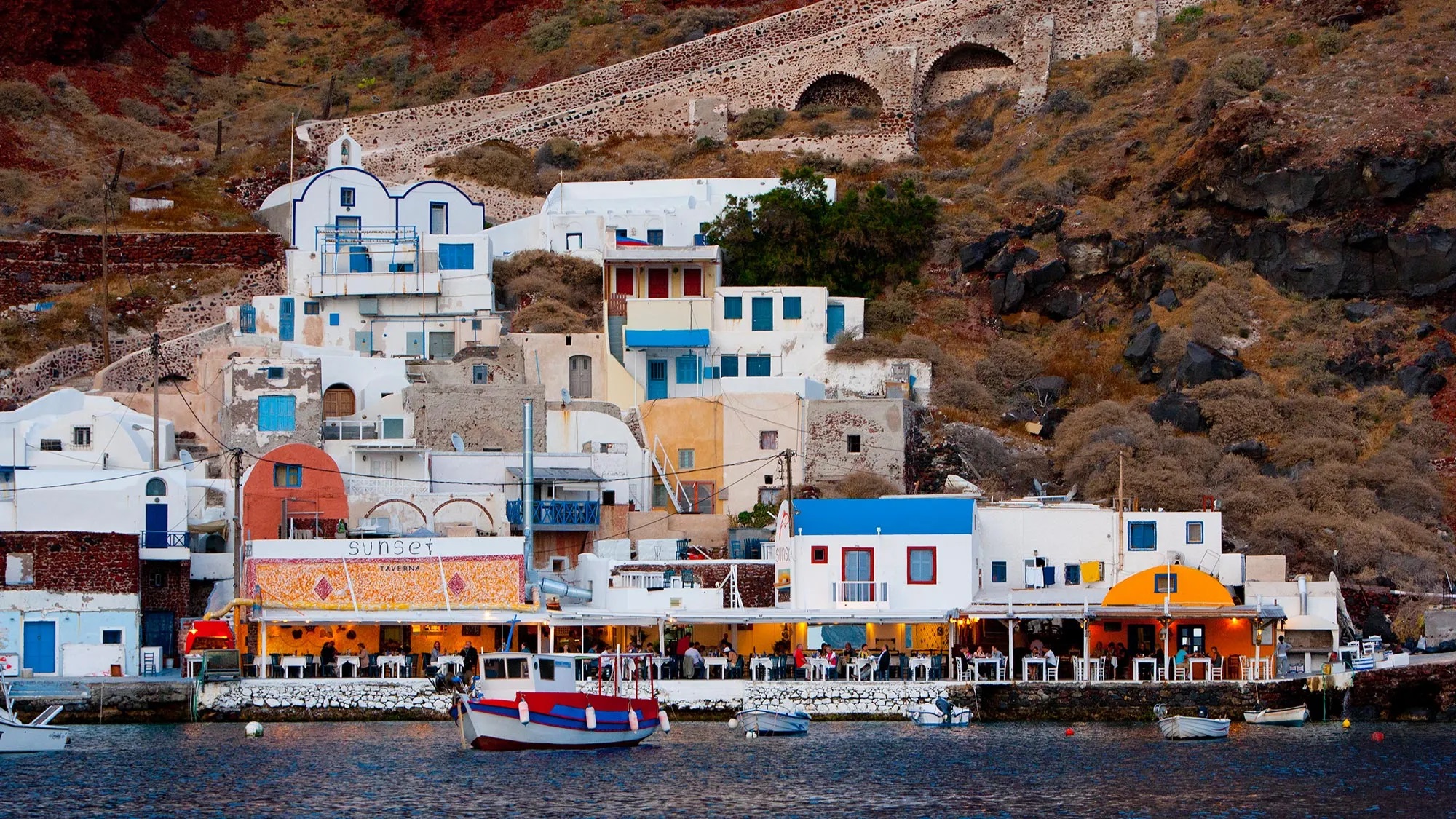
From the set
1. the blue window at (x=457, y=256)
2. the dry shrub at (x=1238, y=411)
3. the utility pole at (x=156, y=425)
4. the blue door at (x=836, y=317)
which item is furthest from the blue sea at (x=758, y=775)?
the blue window at (x=457, y=256)

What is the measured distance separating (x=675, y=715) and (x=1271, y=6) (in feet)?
155

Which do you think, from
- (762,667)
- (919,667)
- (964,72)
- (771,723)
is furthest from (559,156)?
(771,723)

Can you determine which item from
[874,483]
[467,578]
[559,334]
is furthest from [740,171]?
[467,578]

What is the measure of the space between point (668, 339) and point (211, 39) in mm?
47851

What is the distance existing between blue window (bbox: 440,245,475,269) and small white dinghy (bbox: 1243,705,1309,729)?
31.4 m

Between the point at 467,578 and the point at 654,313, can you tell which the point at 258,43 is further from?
the point at 467,578

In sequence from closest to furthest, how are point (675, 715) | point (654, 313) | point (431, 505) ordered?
1. point (675, 715)
2. point (431, 505)
3. point (654, 313)

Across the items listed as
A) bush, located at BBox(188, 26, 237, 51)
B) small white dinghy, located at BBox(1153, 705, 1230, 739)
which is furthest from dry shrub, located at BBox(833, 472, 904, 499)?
bush, located at BBox(188, 26, 237, 51)

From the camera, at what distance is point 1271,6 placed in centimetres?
9238

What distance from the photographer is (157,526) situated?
61375 mm

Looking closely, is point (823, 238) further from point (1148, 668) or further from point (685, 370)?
point (1148, 668)

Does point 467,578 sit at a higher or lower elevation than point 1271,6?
lower

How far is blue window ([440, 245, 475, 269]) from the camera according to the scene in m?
77.4

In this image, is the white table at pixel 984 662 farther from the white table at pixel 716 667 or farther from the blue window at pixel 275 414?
the blue window at pixel 275 414
